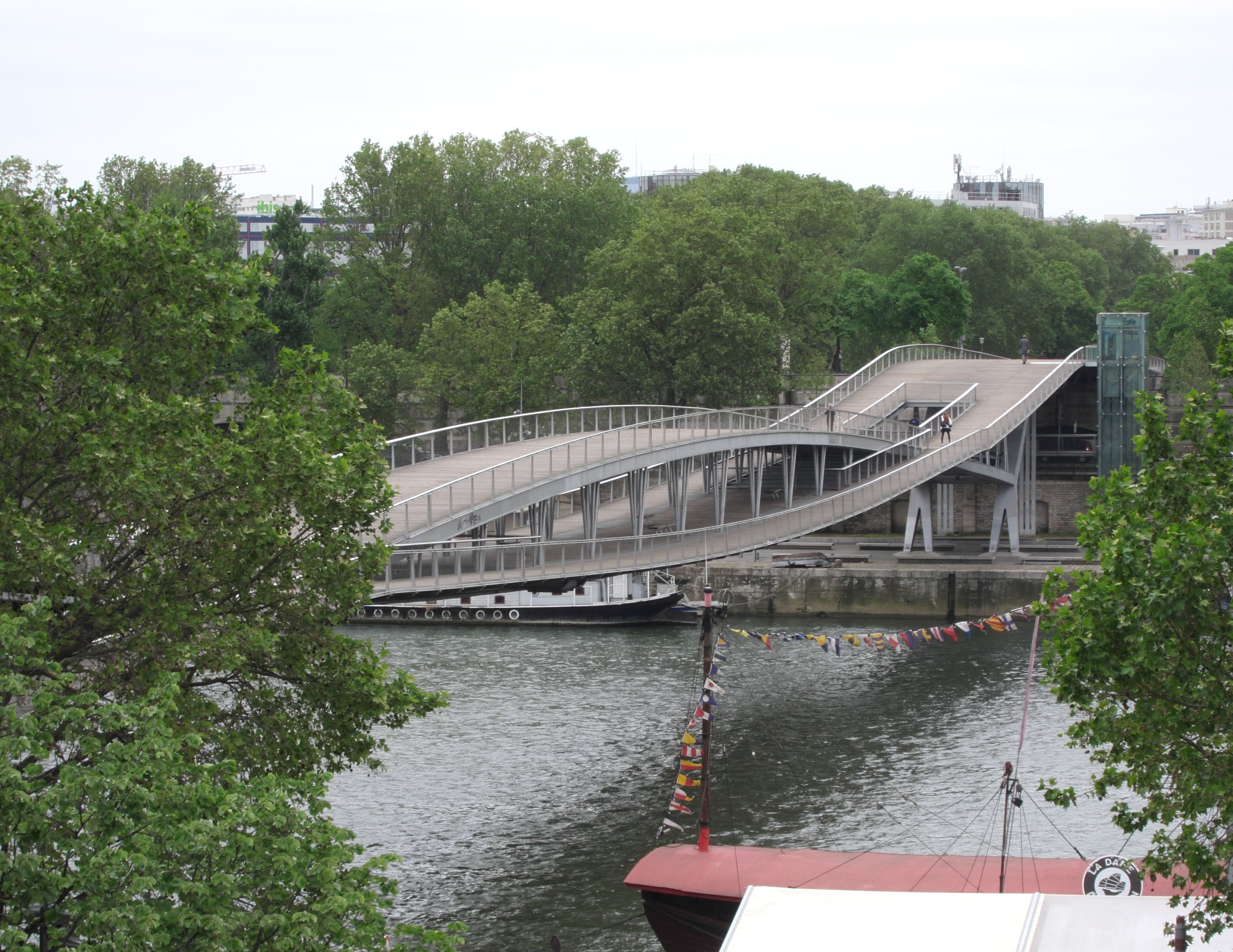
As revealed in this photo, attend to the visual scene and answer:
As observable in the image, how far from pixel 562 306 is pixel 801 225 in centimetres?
1342

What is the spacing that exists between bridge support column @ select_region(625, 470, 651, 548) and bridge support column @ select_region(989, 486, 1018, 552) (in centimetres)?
2245

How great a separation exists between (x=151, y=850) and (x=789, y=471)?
3689 cm

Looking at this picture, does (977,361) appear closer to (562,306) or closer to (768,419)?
→ (562,306)

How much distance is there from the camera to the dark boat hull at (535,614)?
160ft

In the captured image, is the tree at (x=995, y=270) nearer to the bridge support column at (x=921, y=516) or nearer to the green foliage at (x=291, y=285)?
the bridge support column at (x=921, y=516)

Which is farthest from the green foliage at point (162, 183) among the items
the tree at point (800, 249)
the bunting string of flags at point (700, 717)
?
the bunting string of flags at point (700, 717)

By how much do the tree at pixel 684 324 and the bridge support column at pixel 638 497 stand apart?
68.3 feet

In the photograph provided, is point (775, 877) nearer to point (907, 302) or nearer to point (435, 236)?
point (907, 302)

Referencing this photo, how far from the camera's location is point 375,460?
18750 millimetres

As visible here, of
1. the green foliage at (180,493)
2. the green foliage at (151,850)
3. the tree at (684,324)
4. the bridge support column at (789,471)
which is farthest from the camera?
the tree at (684,324)

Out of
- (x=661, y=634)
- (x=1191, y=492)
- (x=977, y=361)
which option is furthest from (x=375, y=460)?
(x=977, y=361)

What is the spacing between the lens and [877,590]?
5150cm

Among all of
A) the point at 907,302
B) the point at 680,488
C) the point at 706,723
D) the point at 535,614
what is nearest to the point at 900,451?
the point at 680,488

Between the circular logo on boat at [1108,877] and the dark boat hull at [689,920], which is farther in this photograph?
the dark boat hull at [689,920]
